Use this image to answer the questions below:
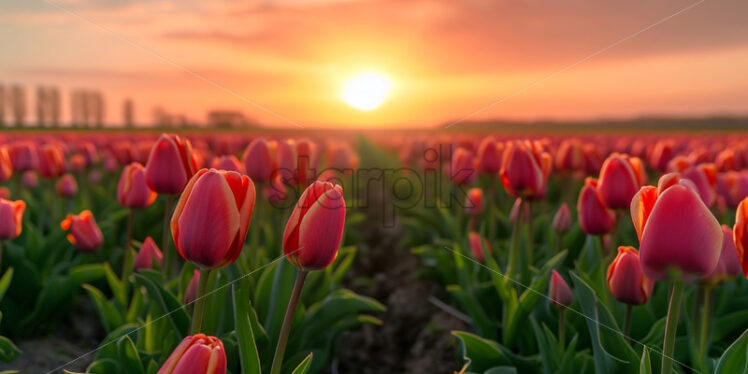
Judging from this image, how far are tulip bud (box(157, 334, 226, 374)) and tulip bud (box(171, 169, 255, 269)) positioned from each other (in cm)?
31

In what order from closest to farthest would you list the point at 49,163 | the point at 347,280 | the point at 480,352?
the point at 480,352, the point at 49,163, the point at 347,280

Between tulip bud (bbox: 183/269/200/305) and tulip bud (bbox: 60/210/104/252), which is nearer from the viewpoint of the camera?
tulip bud (bbox: 183/269/200/305)

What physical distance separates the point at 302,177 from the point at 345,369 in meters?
1.39

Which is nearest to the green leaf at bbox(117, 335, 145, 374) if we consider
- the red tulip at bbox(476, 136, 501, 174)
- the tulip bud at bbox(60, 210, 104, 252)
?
the tulip bud at bbox(60, 210, 104, 252)

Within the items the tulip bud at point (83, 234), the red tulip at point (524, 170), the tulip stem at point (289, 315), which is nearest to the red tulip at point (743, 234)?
the tulip stem at point (289, 315)

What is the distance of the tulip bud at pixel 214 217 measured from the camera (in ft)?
5.22

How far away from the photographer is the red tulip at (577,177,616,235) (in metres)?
2.82

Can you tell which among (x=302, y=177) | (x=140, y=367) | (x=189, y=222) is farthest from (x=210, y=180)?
(x=302, y=177)

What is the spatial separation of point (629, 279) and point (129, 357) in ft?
6.54

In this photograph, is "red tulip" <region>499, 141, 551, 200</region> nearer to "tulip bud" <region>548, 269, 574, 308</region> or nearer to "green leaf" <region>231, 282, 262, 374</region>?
"tulip bud" <region>548, 269, 574, 308</region>

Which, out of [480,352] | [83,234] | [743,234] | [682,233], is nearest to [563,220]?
[480,352]

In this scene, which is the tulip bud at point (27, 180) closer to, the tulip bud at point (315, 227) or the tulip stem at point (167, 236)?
the tulip stem at point (167, 236)

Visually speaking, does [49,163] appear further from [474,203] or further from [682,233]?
[682,233]

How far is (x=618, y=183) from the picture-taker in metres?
2.65
